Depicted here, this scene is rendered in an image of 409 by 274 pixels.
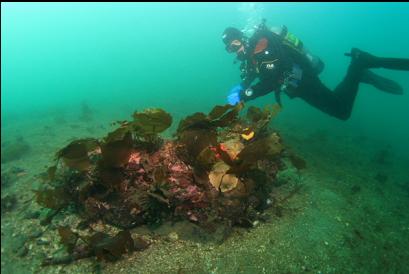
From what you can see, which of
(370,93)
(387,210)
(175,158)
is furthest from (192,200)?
(370,93)

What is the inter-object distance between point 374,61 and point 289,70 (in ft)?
8.72

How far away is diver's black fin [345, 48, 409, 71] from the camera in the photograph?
Answer: 7.85m

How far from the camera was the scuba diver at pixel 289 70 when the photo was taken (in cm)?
709

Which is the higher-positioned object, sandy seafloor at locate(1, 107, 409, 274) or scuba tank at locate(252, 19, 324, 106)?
scuba tank at locate(252, 19, 324, 106)

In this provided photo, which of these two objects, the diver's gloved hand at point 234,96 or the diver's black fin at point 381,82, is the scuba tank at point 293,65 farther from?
the diver's black fin at point 381,82

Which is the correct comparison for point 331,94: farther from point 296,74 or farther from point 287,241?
point 287,241

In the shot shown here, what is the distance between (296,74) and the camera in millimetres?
7551

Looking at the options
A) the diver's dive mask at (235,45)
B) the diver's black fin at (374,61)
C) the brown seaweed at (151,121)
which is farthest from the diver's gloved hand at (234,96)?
the diver's black fin at (374,61)

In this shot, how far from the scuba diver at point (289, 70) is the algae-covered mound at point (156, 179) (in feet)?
8.79

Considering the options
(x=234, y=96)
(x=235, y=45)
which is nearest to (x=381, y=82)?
(x=235, y=45)

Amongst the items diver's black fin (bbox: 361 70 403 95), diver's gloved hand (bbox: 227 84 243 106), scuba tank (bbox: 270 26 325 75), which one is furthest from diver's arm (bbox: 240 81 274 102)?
diver's black fin (bbox: 361 70 403 95)

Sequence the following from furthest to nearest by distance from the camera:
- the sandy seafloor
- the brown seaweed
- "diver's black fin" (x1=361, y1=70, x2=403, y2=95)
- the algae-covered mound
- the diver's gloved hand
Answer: "diver's black fin" (x1=361, y1=70, x2=403, y2=95) → the diver's gloved hand → the brown seaweed → the algae-covered mound → the sandy seafloor

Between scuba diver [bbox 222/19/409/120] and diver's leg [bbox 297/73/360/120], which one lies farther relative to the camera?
diver's leg [bbox 297/73/360/120]

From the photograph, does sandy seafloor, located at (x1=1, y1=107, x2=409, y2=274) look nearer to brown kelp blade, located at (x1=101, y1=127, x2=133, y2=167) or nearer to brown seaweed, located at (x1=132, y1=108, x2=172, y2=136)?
brown kelp blade, located at (x1=101, y1=127, x2=133, y2=167)
